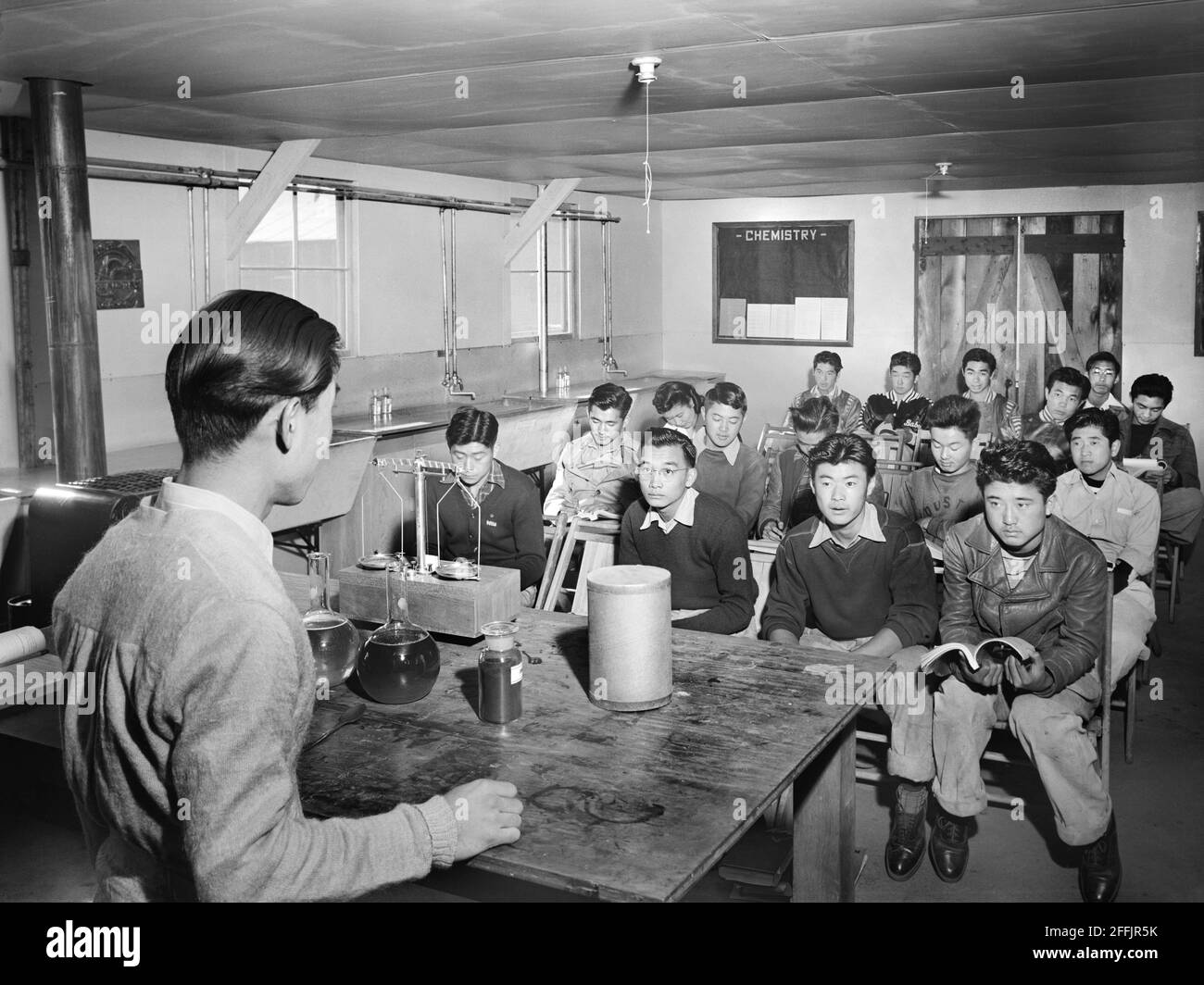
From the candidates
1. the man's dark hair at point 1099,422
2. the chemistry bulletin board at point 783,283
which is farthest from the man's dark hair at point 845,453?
the chemistry bulletin board at point 783,283

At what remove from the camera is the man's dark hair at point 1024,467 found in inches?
132

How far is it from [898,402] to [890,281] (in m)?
1.84

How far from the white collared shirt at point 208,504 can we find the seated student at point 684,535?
→ 2.40m

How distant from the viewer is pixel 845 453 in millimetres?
3643

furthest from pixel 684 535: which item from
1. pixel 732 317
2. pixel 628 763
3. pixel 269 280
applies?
pixel 732 317

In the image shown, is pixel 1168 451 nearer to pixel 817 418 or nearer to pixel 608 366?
pixel 817 418

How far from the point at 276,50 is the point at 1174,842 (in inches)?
136

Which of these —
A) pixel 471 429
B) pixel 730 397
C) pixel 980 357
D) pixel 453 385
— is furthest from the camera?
pixel 453 385

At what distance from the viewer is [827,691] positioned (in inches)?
91.7

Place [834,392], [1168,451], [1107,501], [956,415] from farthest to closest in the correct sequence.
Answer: [834,392] < [1168,451] < [956,415] < [1107,501]

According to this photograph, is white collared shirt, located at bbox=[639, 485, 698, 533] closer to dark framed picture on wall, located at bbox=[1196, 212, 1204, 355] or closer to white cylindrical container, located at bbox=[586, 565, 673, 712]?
white cylindrical container, located at bbox=[586, 565, 673, 712]

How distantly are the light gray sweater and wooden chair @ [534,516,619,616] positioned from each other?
7.85 feet
